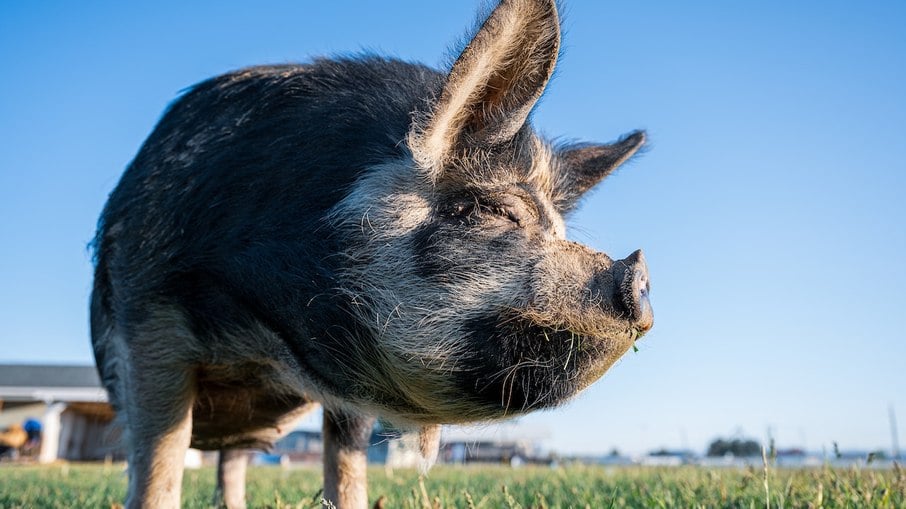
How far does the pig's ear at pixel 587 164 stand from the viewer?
3.79m

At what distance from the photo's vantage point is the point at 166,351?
385 centimetres

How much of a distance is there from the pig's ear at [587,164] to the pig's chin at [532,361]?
3.53 feet

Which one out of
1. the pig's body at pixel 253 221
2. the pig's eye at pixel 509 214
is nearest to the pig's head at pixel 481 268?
the pig's eye at pixel 509 214

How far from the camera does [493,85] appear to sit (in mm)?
3188

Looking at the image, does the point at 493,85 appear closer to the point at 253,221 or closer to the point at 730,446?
the point at 253,221

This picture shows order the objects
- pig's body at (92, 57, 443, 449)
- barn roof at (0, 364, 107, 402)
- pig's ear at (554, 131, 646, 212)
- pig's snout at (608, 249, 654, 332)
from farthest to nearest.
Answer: barn roof at (0, 364, 107, 402) → pig's ear at (554, 131, 646, 212) → pig's body at (92, 57, 443, 449) → pig's snout at (608, 249, 654, 332)

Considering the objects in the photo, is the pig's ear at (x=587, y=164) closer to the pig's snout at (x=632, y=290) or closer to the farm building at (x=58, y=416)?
the pig's snout at (x=632, y=290)

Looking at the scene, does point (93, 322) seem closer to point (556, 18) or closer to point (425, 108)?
point (425, 108)

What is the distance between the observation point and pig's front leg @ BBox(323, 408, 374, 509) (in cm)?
424

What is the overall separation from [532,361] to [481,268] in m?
0.43

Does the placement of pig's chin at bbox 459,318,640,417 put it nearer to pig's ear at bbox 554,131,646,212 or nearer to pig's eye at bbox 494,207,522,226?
pig's eye at bbox 494,207,522,226

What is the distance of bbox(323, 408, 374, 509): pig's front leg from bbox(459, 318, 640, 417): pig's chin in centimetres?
151

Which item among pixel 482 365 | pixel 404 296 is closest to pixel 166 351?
pixel 404 296

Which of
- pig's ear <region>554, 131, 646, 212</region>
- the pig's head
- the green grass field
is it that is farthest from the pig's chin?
pig's ear <region>554, 131, 646, 212</region>
